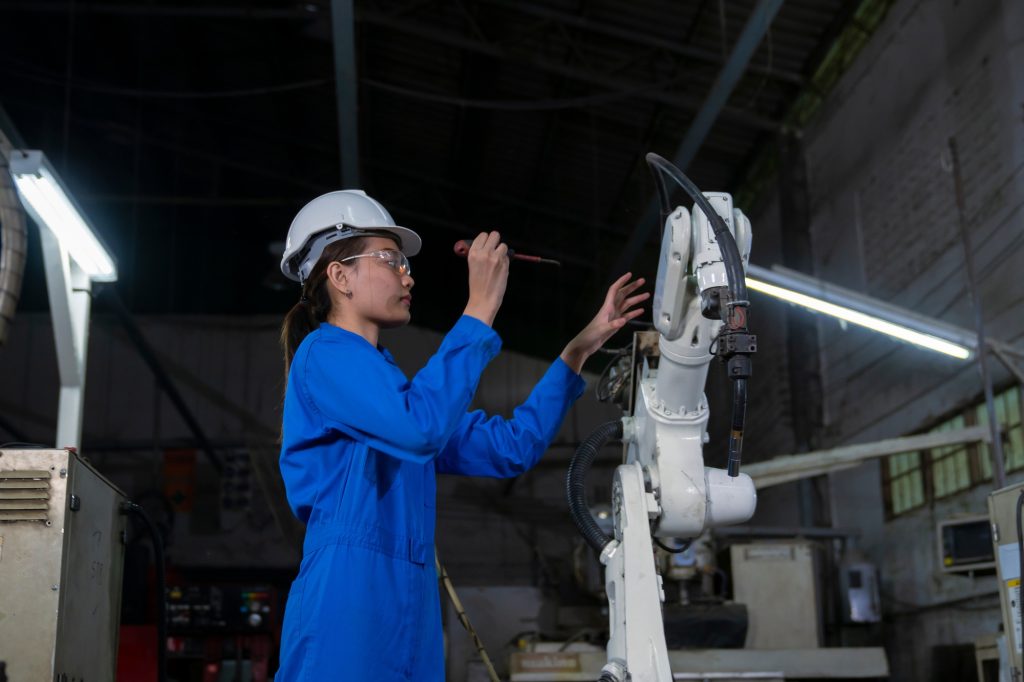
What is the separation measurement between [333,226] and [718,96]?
6.38m

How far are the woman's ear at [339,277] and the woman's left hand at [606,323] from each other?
19.8 inches

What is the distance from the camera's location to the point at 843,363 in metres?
8.65

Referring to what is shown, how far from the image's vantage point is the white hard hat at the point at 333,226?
2.19 meters

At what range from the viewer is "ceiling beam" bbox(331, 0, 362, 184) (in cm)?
731

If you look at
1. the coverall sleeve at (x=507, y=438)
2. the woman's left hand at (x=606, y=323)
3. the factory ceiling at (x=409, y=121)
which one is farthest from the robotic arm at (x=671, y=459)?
the factory ceiling at (x=409, y=121)

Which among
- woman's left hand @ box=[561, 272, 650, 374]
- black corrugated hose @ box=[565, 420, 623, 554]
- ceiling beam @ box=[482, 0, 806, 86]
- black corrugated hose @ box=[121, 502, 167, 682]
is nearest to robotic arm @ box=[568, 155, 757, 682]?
black corrugated hose @ box=[565, 420, 623, 554]

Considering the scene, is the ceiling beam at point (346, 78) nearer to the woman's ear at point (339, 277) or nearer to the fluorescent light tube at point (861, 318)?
the fluorescent light tube at point (861, 318)

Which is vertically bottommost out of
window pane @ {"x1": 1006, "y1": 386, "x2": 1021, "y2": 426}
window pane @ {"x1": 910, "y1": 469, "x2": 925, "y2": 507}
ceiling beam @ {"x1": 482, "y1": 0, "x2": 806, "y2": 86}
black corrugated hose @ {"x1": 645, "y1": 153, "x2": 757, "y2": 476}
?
black corrugated hose @ {"x1": 645, "y1": 153, "x2": 757, "y2": 476}

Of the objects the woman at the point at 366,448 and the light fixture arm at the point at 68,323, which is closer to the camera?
the woman at the point at 366,448

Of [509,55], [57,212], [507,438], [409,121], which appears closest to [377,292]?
[507,438]

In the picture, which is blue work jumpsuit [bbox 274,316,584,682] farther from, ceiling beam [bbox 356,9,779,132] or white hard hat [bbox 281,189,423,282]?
ceiling beam [bbox 356,9,779,132]

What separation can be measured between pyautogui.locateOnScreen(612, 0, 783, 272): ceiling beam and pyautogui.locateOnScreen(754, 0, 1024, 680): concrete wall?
97 cm

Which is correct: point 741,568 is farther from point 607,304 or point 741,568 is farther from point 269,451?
point 269,451

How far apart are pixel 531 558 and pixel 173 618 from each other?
316 inches
